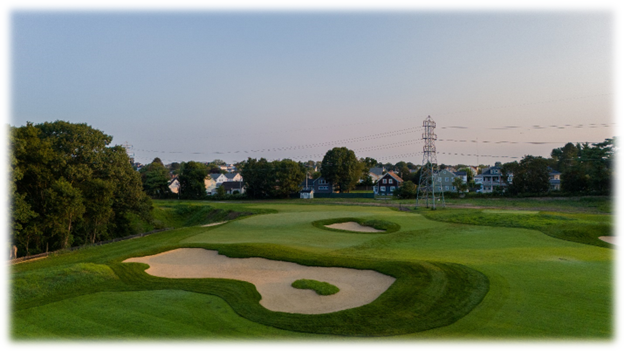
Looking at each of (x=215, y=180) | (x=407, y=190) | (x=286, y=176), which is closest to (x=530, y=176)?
(x=407, y=190)

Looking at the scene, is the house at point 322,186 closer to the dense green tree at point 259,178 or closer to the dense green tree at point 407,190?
the dense green tree at point 259,178

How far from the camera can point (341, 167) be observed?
92.4 m

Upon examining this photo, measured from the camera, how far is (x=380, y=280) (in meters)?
14.3

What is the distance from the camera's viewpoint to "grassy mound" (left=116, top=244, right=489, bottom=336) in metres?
10.1

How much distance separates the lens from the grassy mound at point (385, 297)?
33.2 feet

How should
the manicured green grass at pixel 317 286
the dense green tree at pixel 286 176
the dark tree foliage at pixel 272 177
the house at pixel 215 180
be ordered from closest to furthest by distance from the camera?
1. the manicured green grass at pixel 317 286
2. the dense green tree at pixel 286 176
3. the dark tree foliage at pixel 272 177
4. the house at pixel 215 180

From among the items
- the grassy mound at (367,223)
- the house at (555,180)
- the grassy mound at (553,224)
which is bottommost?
the grassy mound at (367,223)

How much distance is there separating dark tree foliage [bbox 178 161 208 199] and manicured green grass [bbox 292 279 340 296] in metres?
78.1

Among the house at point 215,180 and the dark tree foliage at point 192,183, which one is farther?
the house at point 215,180

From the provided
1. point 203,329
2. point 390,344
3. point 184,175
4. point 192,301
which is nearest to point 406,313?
point 390,344

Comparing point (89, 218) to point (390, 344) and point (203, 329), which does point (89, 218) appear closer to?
point (203, 329)

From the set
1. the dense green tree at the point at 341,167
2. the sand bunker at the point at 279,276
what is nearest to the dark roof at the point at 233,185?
the dense green tree at the point at 341,167

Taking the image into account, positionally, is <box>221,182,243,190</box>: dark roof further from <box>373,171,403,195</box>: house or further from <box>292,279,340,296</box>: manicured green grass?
<box>292,279,340,296</box>: manicured green grass

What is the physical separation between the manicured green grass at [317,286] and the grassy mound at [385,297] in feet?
5.31
